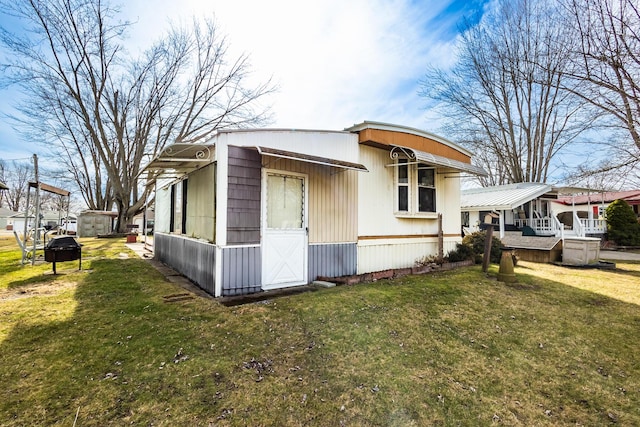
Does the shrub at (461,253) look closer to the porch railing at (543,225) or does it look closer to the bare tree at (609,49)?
the bare tree at (609,49)

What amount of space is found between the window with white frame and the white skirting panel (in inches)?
31.9

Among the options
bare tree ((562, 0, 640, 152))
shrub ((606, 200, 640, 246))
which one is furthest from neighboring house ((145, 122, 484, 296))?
shrub ((606, 200, 640, 246))

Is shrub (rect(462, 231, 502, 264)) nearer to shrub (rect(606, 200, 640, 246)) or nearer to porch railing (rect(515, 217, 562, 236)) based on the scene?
porch railing (rect(515, 217, 562, 236))

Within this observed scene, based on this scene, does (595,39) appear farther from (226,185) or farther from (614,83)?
(226,185)

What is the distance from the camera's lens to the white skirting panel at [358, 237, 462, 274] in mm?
6828

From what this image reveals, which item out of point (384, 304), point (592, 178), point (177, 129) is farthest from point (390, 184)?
point (177, 129)

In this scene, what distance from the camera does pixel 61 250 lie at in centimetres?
676

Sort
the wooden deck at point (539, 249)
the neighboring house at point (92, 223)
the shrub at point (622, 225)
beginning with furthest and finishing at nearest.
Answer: the neighboring house at point (92, 223), the shrub at point (622, 225), the wooden deck at point (539, 249)

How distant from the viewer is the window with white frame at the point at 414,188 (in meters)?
7.41

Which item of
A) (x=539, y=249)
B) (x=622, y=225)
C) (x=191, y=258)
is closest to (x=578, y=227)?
(x=622, y=225)

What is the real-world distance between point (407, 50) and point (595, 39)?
18.0 ft

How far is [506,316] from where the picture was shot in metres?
4.55

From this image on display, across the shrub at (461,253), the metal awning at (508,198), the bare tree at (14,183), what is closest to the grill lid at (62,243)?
the shrub at (461,253)

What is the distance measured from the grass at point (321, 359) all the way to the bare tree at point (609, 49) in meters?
3.65
